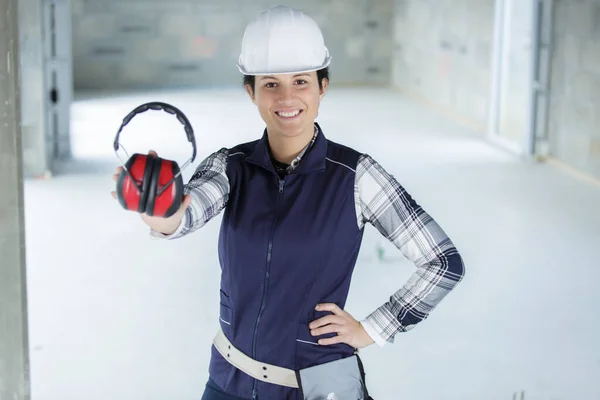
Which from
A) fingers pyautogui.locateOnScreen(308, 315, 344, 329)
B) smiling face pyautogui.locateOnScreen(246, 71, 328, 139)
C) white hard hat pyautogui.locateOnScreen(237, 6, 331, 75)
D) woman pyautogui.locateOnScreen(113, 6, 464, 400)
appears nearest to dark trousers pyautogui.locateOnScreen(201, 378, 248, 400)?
woman pyautogui.locateOnScreen(113, 6, 464, 400)

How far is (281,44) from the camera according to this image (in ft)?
6.61

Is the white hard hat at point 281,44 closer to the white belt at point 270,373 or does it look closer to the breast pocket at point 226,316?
the breast pocket at point 226,316

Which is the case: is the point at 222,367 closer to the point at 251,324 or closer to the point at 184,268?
the point at 251,324

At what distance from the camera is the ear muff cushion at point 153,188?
176 centimetres

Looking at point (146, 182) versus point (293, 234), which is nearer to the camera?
point (146, 182)

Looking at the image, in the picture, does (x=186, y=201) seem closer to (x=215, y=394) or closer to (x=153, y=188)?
(x=153, y=188)

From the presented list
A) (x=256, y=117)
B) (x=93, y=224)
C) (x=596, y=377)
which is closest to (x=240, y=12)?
(x=256, y=117)

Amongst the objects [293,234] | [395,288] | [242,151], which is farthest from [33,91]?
[293,234]

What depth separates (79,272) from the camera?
19.0 feet

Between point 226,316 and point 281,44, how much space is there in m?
0.60

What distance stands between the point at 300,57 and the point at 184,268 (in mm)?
4074

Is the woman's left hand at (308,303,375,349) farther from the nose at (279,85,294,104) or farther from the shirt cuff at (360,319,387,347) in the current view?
the nose at (279,85,294,104)

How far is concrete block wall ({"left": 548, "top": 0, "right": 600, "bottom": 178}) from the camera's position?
8023mm

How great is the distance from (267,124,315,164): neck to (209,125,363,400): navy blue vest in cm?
5
